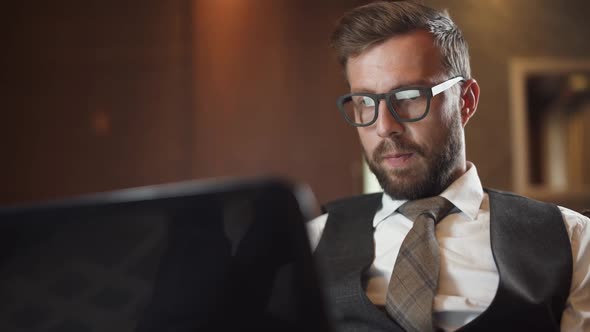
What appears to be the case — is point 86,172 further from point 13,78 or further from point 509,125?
point 509,125

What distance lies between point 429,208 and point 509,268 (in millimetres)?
208

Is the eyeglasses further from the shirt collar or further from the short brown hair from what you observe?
the shirt collar

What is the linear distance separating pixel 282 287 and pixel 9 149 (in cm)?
322

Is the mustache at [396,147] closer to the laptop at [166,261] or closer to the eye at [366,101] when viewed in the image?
the eye at [366,101]

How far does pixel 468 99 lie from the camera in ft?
4.43

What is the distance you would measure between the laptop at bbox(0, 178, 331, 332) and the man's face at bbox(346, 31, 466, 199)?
0.86 m

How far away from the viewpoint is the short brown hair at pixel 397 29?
1.26 m

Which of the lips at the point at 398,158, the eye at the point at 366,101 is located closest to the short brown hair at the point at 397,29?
the eye at the point at 366,101

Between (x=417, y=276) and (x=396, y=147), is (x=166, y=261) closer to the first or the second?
(x=417, y=276)

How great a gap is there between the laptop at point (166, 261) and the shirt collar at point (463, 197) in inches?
34.8

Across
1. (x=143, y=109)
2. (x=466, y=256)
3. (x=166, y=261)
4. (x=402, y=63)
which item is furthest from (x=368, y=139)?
(x=143, y=109)

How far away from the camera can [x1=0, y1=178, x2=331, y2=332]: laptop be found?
40cm

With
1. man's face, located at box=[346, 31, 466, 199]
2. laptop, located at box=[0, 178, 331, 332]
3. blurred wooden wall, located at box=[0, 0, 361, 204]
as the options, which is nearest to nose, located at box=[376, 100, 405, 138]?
man's face, located at box=[346, 31, 466, 199]

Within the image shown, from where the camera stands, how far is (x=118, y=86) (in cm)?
321
